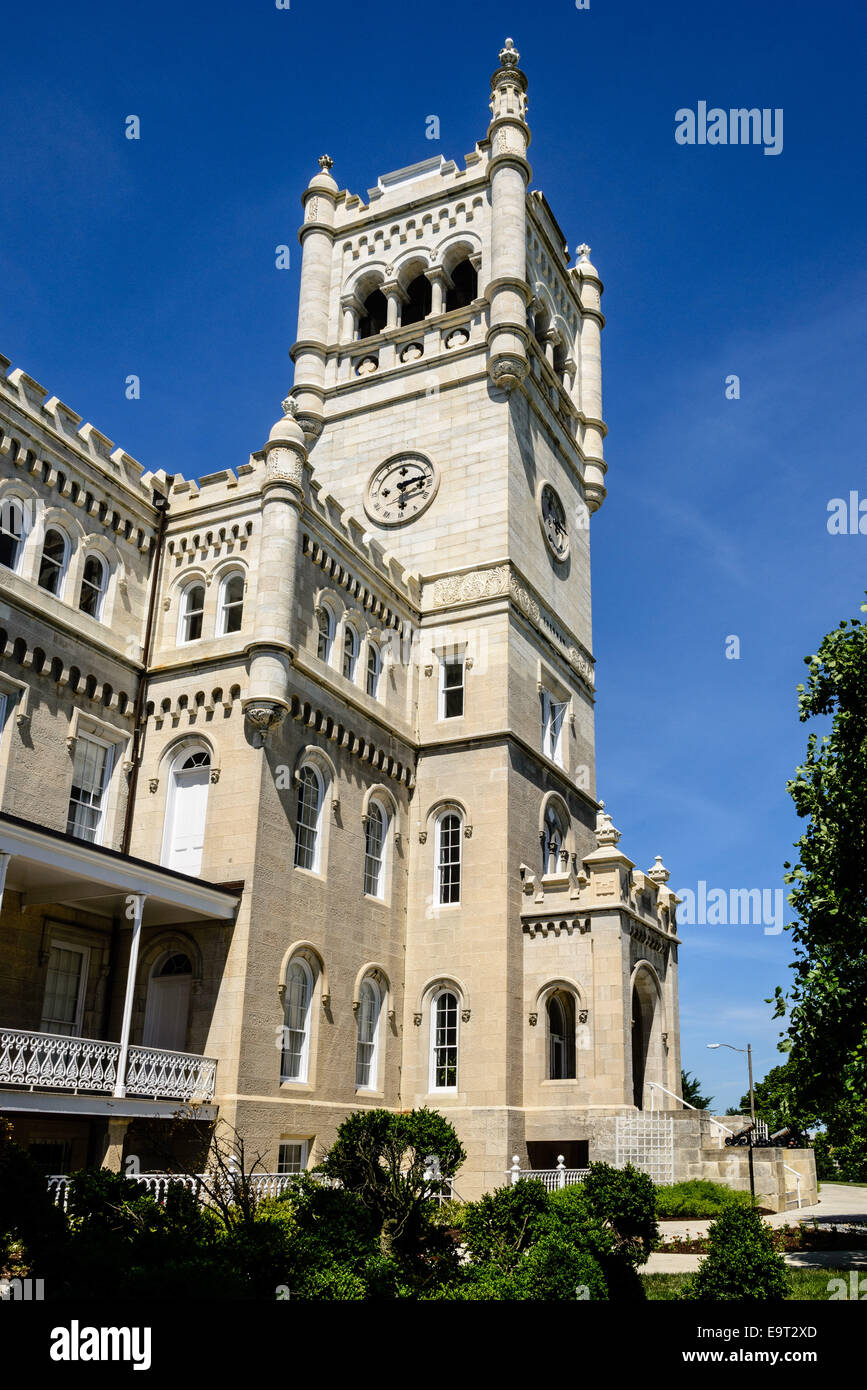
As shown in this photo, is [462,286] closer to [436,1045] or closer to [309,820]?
[309,820]

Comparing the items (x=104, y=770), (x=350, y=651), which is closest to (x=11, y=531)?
(x=104, y=770)

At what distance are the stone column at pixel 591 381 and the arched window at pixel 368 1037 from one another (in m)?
21.6


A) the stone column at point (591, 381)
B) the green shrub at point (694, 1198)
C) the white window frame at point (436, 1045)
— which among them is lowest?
the green shrub at point (694, 1198)

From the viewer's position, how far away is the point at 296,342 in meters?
41.5

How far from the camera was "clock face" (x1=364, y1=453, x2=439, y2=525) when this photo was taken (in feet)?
120

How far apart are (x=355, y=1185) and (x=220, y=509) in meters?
16.4

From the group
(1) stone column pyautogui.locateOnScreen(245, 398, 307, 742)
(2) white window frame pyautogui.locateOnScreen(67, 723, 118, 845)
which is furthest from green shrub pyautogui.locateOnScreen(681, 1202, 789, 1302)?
(2) white window frame pyautogui.locateOnScreen(67, 723, 118, 845)

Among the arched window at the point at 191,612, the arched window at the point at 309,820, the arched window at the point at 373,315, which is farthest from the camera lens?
the arched window at the point at 373,315

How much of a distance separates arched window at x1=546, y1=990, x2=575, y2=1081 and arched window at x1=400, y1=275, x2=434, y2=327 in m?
24.0

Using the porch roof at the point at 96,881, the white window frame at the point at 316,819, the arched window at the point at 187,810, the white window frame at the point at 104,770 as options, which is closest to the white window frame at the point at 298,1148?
the porch roof at the point at 96,881

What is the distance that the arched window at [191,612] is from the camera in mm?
28766

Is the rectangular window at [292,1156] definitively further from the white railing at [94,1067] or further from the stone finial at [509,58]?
the stone finial at [509,58]

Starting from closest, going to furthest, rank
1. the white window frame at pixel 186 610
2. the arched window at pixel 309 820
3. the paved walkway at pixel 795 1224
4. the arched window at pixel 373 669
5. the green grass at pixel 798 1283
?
the green grass at pixel 798 1283
the paved walkway at pixel 795 1224
the arched window at pixel 309 820
the white window frame at pixel 186 610
the arched window at pixel 373 669
